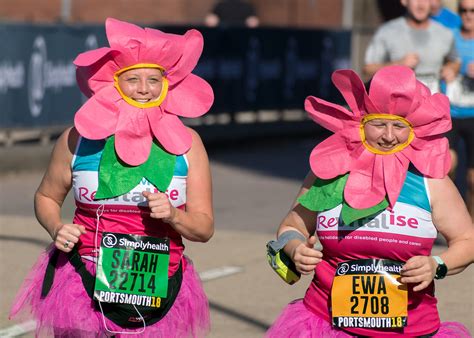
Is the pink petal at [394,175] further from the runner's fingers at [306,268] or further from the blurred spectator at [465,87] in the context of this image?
the blurred spectator at [465,87]

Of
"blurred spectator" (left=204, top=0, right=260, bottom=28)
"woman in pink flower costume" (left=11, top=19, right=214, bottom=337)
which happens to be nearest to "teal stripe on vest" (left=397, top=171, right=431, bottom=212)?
"woman in pink flower costume" (left=11, top=19, right=214, bottom=337)

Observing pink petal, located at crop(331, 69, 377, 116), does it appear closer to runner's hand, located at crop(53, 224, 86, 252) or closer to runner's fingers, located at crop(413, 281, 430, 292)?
runner's fingers, located at crop(413, 281, 430, 292)

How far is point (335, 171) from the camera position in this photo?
5.01 m

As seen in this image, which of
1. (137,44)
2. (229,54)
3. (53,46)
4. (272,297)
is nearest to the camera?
(137,44)

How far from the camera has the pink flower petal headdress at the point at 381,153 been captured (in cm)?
492

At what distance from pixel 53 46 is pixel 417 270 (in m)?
11.6

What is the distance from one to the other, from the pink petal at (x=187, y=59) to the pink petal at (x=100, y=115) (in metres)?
0.25

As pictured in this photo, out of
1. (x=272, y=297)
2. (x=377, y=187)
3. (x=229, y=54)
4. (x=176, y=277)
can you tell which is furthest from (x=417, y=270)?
(x=229, y=54)

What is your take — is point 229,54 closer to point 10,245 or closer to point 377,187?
point 10,245

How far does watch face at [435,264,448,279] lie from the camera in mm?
4836

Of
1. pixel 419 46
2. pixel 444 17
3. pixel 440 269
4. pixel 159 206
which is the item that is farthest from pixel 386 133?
pixel 444 17

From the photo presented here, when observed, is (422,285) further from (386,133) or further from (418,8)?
(418,8)

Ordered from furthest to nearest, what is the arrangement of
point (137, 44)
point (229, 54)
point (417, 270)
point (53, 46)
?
point (229, 54), point (53, 46), point (137, 44), point (417, 270)

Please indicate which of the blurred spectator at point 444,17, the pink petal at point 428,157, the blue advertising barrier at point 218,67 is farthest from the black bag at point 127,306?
the blue advertising barrier at point 218,67
